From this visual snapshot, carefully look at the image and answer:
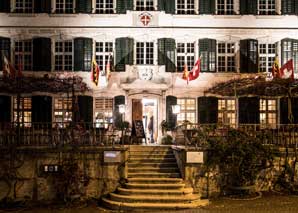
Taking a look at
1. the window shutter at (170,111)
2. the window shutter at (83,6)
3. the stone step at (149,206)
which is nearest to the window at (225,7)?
the window shutter at (170,111)

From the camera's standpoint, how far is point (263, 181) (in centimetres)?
1848

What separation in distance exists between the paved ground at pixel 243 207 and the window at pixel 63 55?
9.06 meters

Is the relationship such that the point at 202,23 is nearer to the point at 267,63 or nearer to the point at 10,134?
the point at 267,63

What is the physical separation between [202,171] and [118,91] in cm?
729

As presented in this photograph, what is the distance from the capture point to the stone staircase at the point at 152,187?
53.2ft

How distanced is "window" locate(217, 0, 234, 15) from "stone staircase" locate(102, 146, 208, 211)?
333 inches

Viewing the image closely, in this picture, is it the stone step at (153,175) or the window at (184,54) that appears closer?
the stone step at (153,175)

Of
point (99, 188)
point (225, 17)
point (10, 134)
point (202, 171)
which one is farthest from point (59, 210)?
point (225, 17)

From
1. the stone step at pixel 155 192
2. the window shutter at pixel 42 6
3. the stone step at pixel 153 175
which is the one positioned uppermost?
the window shutter at pixel 42 6

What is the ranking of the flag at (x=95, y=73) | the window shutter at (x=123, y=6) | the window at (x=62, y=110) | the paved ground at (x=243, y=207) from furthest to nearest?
1. the window shutter at (x=123, y=6)
2. the window at (x=62, y=110)
3. the flag at (x=95, y=73)
4. the paved ground at (x=243, y=207)

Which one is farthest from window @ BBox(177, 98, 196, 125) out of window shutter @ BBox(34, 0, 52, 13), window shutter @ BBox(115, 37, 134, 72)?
window shutter @ BBox(34, 0, 52, 13)

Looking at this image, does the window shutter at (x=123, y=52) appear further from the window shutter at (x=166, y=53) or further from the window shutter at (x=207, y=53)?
the window shutter at (x=207, y=53)

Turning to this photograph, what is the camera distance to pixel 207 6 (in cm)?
2433

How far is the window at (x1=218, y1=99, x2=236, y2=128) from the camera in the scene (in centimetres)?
2423
